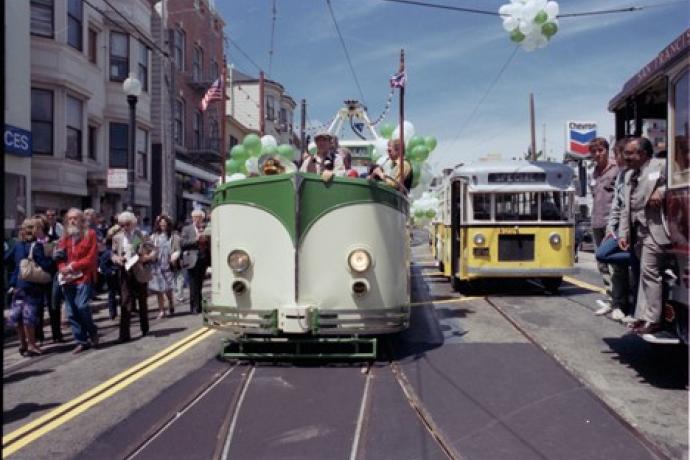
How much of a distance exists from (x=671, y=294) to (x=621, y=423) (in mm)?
1373

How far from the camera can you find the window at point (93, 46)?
→ 1966 cm

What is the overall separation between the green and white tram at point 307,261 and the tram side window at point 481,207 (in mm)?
5459

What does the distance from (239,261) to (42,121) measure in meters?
12.9

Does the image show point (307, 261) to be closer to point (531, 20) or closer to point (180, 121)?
point (531, 20)

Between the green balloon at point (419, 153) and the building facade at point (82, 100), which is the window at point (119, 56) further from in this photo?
the green balloon at point (419, 153)

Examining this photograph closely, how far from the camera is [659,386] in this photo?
18.8ft

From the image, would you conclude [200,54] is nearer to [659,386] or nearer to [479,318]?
[479,318]

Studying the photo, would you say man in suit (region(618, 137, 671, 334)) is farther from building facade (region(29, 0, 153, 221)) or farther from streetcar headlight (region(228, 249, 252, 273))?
building facade (region(29, 0, 153, 221))

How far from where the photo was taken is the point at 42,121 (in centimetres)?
1695

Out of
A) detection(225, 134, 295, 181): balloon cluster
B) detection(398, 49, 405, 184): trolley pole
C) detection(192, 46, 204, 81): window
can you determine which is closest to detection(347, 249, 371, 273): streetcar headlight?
detection(398, 49, 405, 184): trolley pole

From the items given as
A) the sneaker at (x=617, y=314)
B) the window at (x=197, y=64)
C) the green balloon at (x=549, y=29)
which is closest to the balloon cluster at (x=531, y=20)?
the green balloon at (x=549, y=29)

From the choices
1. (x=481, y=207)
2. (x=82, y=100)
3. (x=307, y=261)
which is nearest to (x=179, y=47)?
(x=82, y=100)

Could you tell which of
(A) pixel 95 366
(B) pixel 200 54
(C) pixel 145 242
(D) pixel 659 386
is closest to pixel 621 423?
(D) pixel 659 386

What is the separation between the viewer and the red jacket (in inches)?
306
